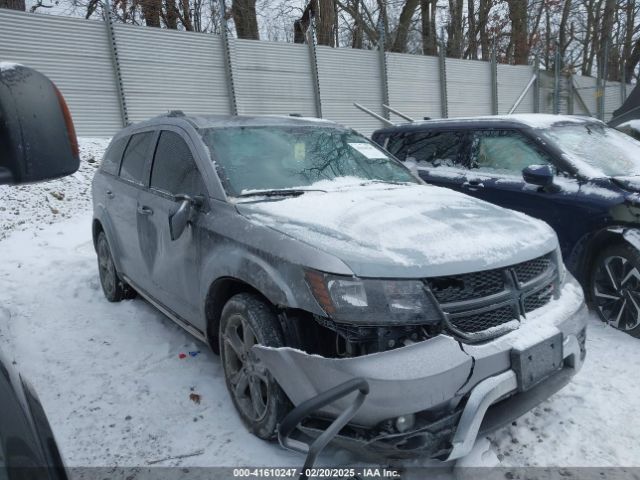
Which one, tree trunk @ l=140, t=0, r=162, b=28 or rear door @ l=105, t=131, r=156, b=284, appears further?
tree trunk @ l=140, t=0, r=162, b=28

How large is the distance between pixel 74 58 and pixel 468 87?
1270 cm

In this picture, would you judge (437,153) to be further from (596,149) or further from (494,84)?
(494,84)

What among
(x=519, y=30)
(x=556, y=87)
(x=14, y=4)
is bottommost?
(x=556, y=87)

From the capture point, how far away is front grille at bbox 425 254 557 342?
2236 millimetres

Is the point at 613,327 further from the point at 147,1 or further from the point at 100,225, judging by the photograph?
the point at 147,1

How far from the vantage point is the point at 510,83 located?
63.5 ft

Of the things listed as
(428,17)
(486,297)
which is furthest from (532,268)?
(428,17)

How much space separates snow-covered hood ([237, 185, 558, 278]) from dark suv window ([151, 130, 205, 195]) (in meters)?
0.56

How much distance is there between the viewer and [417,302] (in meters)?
2.16

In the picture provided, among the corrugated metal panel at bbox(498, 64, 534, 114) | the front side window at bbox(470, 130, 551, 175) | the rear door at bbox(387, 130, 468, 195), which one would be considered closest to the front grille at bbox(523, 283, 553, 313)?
the front side window at bbox(470, 130, 551, 175)

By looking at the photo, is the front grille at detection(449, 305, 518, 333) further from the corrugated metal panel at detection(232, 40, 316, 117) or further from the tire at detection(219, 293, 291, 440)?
the corrugated metal panel at detection(232, 40, 316, 117)

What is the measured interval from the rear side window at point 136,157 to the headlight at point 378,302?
2399 millimetres

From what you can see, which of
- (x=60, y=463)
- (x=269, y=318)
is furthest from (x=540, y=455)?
(x=60, y=463)

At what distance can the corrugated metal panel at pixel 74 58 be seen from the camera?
9500 millimetres
